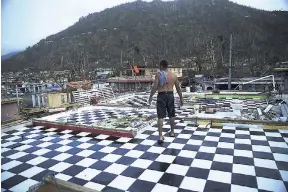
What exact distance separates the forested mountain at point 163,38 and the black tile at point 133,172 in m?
35.4

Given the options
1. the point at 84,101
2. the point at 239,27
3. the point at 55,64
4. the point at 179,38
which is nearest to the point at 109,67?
the point at 55,64

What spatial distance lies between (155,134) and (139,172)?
1724 millimetres

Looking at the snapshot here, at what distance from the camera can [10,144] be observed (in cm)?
443

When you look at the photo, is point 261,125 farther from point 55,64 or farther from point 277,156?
point 55,64

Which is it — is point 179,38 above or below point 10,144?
above

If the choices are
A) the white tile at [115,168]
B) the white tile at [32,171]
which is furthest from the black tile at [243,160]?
the white tile at [32,171]

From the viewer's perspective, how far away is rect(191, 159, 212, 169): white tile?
10.1 ft

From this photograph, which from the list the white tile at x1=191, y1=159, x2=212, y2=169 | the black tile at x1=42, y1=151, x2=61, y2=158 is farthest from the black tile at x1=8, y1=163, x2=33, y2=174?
the white tile at x1=191, y1=159, x2=212, y2=169

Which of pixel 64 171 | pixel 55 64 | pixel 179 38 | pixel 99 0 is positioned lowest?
pixel 64 171

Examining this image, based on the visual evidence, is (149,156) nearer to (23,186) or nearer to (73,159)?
(73,159)

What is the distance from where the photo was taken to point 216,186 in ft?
8.41

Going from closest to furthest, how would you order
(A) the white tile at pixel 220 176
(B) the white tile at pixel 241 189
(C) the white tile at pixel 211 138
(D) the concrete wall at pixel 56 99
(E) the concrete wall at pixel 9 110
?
(B) the white tile at pixel 241 189 < (A) the white tile at pixel 220 176 < (C) the white tile at pixel 211 138 < (E) the concrete wall at pixel 9 110 < (D) the concrete wall at pixel 56 99

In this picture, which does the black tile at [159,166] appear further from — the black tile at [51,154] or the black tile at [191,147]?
the black tile at [51,154]

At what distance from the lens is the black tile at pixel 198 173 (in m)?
2.82
